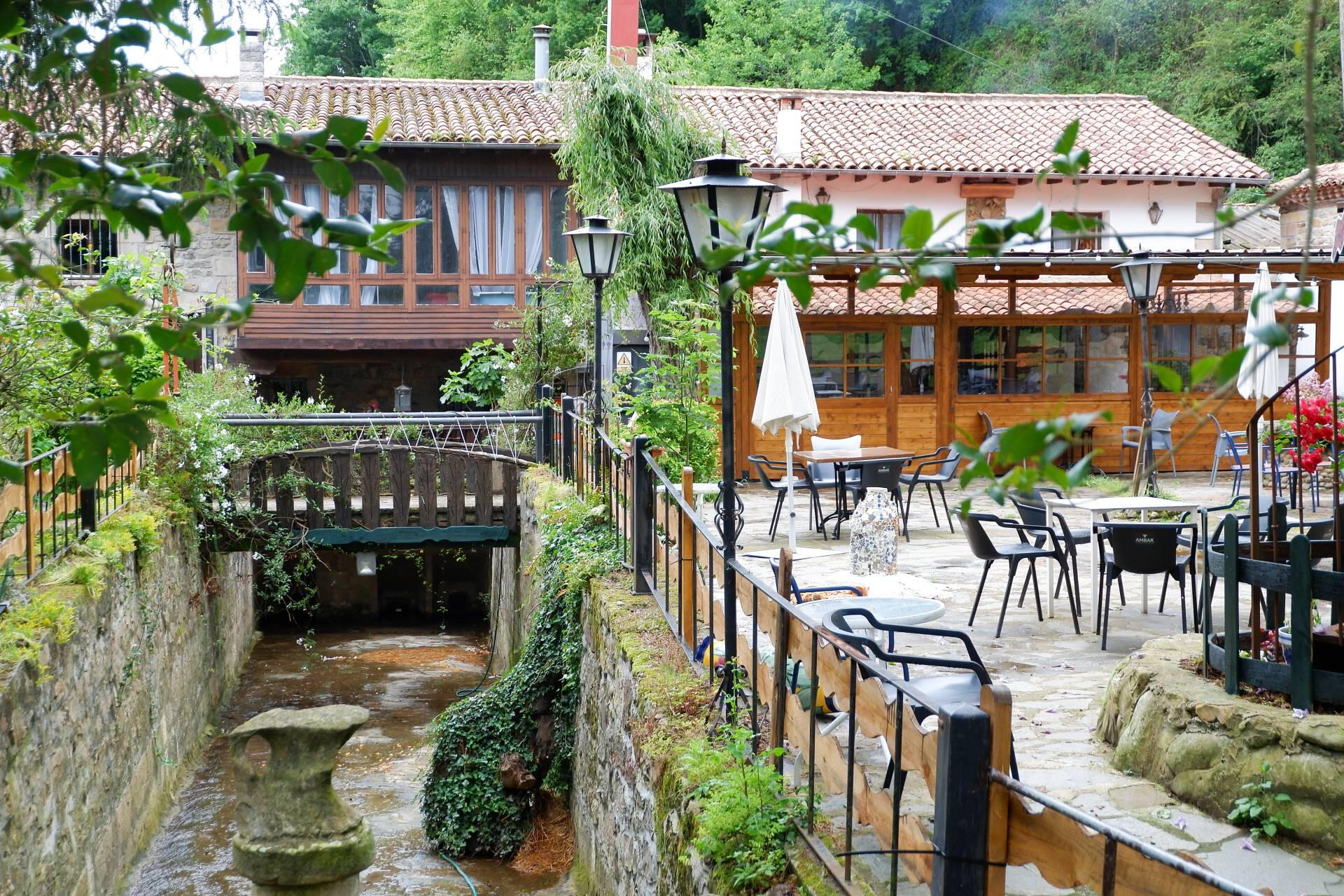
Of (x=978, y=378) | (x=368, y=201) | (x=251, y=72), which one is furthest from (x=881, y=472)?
(x=251, y=72)

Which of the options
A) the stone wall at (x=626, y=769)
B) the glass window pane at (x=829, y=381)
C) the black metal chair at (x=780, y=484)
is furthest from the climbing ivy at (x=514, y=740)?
the glass window pane at (x=829, y=381)

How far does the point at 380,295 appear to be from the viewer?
18.3 meters

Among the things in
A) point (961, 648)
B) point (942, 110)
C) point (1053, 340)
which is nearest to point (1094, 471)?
point (1053, 340)

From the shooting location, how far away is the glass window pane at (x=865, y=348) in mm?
15648

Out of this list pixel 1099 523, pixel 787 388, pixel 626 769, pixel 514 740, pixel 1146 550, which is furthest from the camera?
pixel 514 740

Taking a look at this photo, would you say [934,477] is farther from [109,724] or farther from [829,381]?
[109,724]

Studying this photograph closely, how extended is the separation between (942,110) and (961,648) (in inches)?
660

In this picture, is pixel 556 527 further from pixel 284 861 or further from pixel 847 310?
pixel 847 310

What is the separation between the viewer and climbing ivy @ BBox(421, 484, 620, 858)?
8.48 m

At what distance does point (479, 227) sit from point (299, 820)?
1465cm

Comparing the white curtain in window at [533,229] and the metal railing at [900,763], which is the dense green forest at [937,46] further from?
the metal railing at [900,763]

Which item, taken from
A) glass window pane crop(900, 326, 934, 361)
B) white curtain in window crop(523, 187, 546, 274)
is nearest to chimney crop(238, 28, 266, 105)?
white curtain in window crop(523, 187, 546, 274)

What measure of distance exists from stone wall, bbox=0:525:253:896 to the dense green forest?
19713mm

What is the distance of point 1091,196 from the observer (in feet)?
61.7
